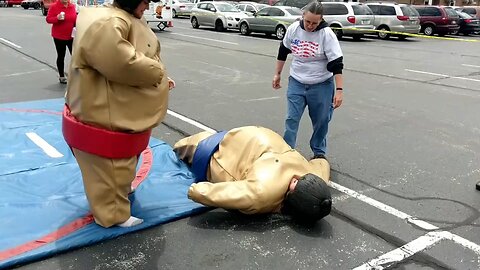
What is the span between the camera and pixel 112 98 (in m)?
3.16

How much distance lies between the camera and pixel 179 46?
634 inches

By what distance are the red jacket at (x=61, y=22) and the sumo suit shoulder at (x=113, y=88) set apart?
5.84 m

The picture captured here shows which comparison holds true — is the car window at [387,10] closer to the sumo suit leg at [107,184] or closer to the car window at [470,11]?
the car window at [470,11]

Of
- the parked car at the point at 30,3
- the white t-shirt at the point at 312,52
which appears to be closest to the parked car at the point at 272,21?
the white t-shirt at the point at 312,52

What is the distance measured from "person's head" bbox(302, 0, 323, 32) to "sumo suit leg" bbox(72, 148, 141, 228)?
2.23 m

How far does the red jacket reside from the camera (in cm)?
849

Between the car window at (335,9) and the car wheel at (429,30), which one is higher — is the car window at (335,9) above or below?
above

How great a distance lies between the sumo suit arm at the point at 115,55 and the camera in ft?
9.58

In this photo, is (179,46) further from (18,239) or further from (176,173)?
(18,239)

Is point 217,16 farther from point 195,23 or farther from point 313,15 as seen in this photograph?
point 313,15

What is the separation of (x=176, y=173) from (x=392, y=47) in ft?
54.4

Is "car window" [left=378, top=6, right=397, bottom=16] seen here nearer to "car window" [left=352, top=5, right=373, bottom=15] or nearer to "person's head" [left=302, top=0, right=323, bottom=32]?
"car window" [left=352, top=5, right=373, bottom=15]

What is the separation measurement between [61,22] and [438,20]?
A: 2271 centimetres

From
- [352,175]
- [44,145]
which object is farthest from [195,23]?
[352,175]
